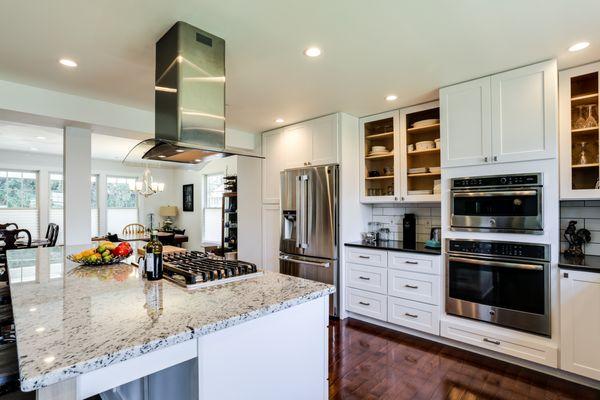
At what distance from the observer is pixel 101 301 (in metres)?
1.41

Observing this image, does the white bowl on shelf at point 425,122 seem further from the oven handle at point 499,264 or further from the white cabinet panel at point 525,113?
the oven handle at point 499,264

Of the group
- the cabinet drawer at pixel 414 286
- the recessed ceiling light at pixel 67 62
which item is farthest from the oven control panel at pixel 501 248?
the recessed ceiling light at pixel 67 62

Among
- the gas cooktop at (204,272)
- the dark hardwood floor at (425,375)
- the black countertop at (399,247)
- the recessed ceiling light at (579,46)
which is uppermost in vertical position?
the recessed ceiling light at (579,46)

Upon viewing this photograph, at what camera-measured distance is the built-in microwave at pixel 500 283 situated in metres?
2.39

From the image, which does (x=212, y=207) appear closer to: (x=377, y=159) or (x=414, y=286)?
(x=377, y=159)

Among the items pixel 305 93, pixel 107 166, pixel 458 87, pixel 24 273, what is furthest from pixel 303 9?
pixel 107 166

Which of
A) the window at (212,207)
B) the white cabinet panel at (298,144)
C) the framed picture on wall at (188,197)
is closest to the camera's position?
the white cabinet panel at (298,144)

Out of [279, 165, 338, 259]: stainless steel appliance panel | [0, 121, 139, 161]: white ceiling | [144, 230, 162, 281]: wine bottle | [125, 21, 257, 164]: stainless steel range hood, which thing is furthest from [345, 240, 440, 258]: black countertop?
[0, 121, 139, 161]: white ceiling

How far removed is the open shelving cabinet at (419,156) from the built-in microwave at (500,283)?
0.70 metres

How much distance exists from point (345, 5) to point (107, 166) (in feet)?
25.7

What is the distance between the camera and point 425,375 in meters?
2.39

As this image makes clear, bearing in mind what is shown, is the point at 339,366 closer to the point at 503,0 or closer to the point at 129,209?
the point at 503,0

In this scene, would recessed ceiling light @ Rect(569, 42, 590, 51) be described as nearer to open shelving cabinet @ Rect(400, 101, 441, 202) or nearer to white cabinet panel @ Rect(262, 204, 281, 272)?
open shelving cabinet @ Rect(400, 101, 441, 202)

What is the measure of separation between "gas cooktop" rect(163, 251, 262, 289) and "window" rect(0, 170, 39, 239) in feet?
21.8
